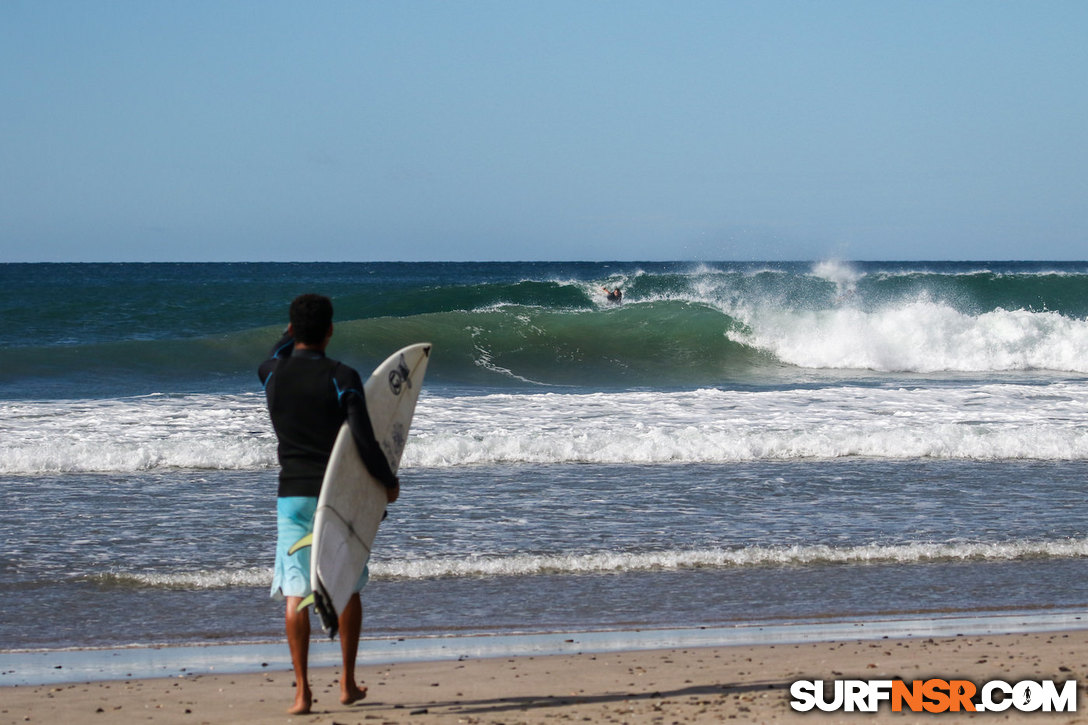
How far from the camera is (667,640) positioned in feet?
15.7

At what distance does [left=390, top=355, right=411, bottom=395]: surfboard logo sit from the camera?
4.06m

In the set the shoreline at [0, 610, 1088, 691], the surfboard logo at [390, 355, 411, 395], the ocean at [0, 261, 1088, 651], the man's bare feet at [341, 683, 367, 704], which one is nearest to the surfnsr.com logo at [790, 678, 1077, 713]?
the shoreline at [0, 610, 1088, 691]

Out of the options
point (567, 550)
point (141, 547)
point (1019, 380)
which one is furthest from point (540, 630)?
point (1019, 380)

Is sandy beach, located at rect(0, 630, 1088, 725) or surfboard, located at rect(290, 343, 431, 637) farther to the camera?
sandy beach, located at rect(0, 630, 1088, 725)

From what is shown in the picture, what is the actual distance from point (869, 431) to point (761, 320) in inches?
522

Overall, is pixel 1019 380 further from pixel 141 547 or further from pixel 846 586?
pixel 141 547

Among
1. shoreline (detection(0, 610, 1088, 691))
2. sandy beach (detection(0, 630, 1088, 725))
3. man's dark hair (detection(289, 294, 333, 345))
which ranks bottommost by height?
shoreline (detection(0, 610, 1088, 691))

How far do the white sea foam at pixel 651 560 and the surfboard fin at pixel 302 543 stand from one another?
7.41 ft

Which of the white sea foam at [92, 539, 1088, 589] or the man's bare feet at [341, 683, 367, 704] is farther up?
the man's bare feet at [341, 683, 367, 704]

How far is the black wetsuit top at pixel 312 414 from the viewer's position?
354 centimetres

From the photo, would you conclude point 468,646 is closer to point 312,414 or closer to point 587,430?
point 312,414

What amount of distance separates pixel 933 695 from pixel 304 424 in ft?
8.17

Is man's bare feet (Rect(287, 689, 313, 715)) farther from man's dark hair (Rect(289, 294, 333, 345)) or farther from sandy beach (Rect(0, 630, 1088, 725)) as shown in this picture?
man's dark hair (Rect(289, 294, 333, 345))

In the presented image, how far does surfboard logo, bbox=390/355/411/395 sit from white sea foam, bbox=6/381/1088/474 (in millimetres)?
5355
